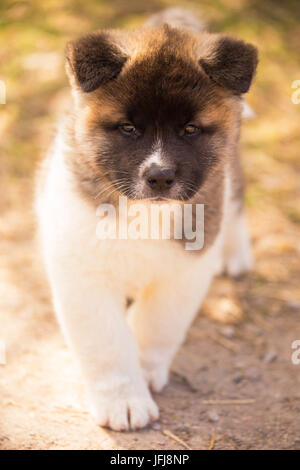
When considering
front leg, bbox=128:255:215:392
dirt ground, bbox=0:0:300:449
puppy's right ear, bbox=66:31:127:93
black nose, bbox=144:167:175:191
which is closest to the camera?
black nose, bbox=144:167:175:191

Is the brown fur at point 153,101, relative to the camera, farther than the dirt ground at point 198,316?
No

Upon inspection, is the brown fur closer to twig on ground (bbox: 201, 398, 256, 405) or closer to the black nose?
the black nose

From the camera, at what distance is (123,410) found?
119 inches

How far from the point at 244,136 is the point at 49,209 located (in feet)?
12.5

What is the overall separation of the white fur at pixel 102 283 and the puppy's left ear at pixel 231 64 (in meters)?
0.81

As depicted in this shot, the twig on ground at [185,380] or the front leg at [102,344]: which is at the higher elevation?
the front leg at [102,344]

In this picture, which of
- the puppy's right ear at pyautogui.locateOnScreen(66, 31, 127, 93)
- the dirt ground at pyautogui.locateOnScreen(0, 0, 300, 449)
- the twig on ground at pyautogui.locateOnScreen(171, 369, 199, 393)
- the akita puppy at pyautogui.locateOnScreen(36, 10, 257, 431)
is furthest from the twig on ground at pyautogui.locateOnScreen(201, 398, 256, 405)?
the puppy's right ear at pyautogui.locateOnScreen(66, 31, 127, 93)

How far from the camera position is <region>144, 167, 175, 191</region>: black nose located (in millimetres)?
2624

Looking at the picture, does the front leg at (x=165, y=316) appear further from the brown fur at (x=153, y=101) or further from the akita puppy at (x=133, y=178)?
the brown fur at (x=153, y=101)

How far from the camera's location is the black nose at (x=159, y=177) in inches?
103

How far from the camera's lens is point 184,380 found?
357cm

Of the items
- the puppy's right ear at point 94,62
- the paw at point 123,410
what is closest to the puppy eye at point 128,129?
the puppy's right ear at point 94,62

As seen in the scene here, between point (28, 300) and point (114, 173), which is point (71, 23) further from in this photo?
point (114, 173)

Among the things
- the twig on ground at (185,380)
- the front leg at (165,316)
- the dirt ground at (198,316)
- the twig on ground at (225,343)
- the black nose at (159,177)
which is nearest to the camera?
the black nose at (159,177)
